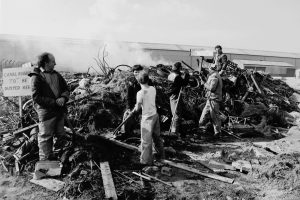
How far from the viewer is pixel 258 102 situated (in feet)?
38.3

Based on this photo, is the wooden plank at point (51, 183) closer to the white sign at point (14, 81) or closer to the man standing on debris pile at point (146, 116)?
the man standing on debris pile at point (146, 116)

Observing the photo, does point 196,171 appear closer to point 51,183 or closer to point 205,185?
point 205,185

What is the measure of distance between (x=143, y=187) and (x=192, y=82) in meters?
Result: 6.45

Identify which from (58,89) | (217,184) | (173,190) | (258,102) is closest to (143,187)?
(173,190)

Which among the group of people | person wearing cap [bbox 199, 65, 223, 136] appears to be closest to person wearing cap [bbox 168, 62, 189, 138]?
person wearing cap [bbox 199, 65, 223, 136]

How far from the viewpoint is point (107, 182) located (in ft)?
16.4

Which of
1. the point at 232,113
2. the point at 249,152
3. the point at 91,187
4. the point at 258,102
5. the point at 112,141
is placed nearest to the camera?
the point at 91,187

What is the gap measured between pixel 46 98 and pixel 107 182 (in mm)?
1884

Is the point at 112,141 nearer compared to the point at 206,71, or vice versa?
the point at 112,141

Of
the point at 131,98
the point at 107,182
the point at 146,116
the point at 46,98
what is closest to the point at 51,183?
the point at 107,182

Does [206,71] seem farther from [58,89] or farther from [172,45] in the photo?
[172,45]

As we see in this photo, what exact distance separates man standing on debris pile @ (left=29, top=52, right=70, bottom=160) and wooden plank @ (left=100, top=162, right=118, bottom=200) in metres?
1.06

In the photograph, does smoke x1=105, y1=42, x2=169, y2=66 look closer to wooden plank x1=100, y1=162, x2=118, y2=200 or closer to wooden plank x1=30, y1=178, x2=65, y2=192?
wooden plank x1=100, y1=162, x2=118, y2=200

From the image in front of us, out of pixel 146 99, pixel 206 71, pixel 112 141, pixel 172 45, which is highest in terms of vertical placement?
pixel 172 45
